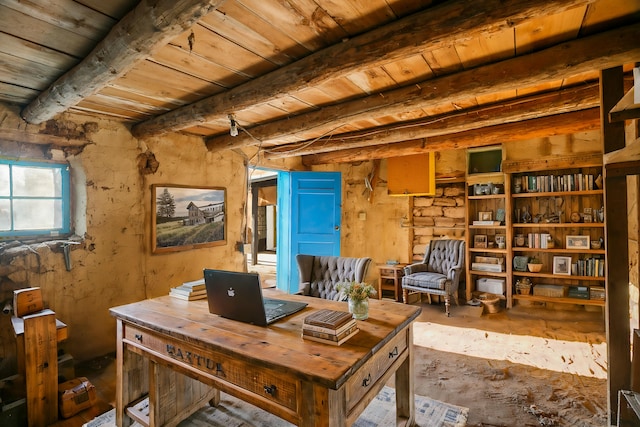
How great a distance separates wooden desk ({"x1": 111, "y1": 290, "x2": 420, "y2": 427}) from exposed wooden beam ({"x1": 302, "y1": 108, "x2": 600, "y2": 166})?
2713 millimetres

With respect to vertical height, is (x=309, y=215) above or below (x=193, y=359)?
above

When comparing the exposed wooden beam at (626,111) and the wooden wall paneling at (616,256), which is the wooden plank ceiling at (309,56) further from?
the exposed wooden beam at (626,111)

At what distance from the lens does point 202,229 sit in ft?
12.9

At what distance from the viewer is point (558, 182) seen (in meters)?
4.41

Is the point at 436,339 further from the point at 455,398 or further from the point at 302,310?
the point at 302,310

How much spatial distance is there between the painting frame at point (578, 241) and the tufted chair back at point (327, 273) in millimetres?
3066

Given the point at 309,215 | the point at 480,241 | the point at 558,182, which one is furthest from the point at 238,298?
the point at 558,182

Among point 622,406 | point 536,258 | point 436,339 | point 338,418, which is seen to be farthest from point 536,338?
point 338,418

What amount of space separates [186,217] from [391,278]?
3.24 m

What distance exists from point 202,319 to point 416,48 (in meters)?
1.83

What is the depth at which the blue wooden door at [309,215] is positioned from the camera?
5.22m

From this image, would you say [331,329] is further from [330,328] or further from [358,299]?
[358,299]

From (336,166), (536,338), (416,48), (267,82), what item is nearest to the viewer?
(416,48)

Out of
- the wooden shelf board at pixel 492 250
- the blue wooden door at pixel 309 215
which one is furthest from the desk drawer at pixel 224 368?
the wooden shelf board at pixel 492 250
